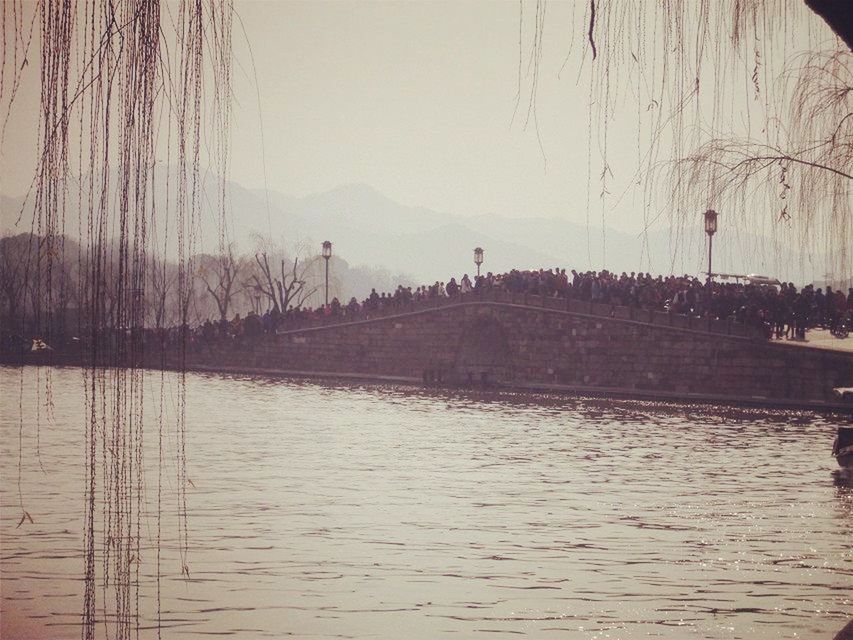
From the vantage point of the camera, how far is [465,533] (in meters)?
12.3

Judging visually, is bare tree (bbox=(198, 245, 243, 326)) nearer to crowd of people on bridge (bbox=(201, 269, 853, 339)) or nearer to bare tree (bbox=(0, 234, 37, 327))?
bare tree (bbox=(0, 234, 37, 327))

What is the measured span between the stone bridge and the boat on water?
486 inches

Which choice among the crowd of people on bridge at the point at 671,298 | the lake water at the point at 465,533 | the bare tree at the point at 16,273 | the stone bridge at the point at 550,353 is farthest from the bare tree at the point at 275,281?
the lake water at the point at 465,533

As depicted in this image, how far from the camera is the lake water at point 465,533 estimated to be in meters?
8.21

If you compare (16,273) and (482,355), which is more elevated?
(16,273)

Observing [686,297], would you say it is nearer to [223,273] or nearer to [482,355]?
[482,355]

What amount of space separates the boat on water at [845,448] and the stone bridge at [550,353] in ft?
40.5

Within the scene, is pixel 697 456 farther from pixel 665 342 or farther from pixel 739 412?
pixel 665 342

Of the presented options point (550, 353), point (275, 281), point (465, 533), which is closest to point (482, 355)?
point (550, 353)

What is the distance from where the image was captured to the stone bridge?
103 feet

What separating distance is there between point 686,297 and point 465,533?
23374mm

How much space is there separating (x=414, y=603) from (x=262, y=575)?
1.55m

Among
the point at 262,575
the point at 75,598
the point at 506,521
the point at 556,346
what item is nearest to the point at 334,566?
the point at 262,575

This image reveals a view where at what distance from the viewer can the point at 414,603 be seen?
876 cm
